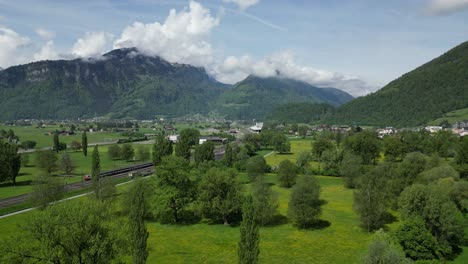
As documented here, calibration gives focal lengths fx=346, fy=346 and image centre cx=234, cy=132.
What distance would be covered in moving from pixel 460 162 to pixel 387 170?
1219 inches

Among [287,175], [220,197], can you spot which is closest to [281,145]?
[287,175]

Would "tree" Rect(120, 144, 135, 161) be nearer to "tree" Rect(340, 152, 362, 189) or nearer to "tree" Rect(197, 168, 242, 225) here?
"tree" Rect(340, 152, 362, 189)

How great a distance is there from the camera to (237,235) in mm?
56062

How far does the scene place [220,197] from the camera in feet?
206

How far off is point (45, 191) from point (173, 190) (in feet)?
79.3

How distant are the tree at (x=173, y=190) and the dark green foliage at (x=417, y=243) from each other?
3678cm

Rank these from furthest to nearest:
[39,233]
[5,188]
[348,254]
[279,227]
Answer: [5,188], [279,227], [348,254], [39,233]

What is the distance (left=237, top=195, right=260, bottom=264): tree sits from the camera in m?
33.2

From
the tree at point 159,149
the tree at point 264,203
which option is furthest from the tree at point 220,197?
the tree at point 159,149

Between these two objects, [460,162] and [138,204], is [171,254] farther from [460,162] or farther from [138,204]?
[460,162]

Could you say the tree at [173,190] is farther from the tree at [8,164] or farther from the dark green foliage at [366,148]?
the dark green foliage at [366,148]

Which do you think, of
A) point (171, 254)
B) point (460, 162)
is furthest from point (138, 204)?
point (460, 162)

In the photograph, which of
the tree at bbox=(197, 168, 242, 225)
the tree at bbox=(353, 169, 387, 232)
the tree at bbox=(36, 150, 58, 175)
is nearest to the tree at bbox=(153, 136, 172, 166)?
the tree at bbox=(36, 150, 58, 175)

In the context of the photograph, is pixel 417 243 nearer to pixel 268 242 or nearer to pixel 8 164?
pixel 268 242
